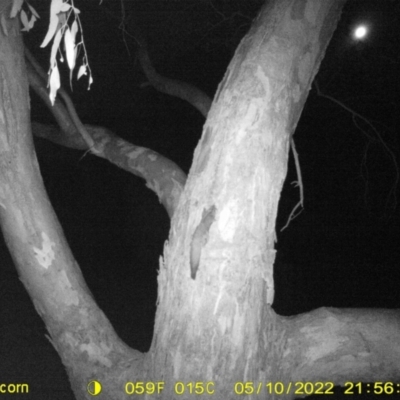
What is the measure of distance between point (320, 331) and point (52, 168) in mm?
5426

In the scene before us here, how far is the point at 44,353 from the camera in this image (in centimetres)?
468

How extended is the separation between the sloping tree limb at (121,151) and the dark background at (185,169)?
2.54m

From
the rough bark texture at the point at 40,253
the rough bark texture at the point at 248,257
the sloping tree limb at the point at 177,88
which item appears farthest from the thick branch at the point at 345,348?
the sloping tree limb at the point at 177,88

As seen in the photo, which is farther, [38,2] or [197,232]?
[38,2]

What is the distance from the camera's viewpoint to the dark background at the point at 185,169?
17.3 feet

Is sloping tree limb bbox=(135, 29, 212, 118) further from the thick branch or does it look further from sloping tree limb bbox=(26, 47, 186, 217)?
Answer: the thick branch

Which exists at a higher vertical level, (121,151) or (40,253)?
(121,151)

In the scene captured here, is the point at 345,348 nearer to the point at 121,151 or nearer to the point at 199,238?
the point at 199,238

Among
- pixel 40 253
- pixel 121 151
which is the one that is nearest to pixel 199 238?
pixel 40 253

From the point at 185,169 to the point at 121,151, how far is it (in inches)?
139

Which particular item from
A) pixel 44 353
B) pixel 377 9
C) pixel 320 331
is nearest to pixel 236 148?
pixel 320 331

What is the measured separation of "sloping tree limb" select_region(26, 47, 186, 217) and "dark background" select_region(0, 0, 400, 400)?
254 cm

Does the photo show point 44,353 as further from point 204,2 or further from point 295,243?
point 204,2

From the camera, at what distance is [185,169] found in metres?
5.95
